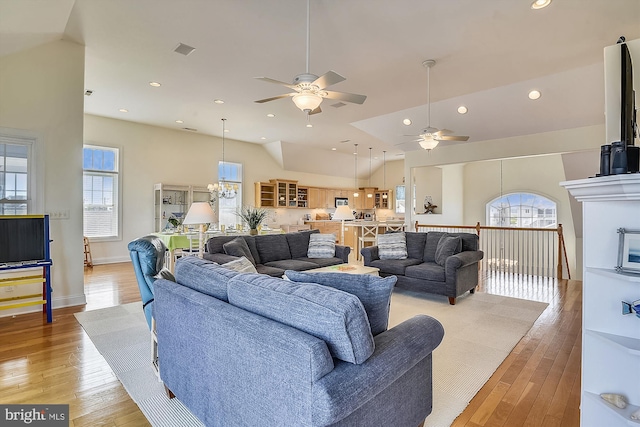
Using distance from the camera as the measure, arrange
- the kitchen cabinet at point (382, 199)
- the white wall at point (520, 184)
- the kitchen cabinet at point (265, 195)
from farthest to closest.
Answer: the kitchen cabinet at point (382, 199)
the kitchen cabinet at point (265, 195)
the white wall at point (520, 184)

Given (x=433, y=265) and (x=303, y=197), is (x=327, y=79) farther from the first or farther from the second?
(x=303, y=197)

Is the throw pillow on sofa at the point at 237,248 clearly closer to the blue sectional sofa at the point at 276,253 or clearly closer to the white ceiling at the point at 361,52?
the blue sectional sofa at the point at 276,253

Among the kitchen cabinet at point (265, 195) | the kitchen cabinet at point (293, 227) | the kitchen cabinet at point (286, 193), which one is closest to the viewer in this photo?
the kitchen cabinet at point (265, 195)

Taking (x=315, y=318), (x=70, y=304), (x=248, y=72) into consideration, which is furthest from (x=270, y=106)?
(x=315, y=318)

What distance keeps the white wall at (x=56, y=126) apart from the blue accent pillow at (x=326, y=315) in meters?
4.01

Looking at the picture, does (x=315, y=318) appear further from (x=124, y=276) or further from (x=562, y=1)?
(x=124, y=276)

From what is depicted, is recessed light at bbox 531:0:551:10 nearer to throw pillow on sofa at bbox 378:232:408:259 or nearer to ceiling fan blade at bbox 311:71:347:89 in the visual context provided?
ceiling fan blade at bbox 311:71:347:89

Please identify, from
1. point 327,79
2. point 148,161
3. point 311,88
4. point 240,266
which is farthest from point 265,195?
point 240,266

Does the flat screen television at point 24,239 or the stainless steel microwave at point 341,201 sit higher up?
the stainless steel microwave at point 341,201

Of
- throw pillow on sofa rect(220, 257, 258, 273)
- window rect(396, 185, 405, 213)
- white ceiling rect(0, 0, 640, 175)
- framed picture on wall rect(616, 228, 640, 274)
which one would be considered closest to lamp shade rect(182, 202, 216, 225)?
white ceiling rect(0, 0, 640, 175)

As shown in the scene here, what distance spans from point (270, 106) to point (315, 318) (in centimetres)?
559

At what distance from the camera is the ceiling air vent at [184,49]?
3936 millimetres

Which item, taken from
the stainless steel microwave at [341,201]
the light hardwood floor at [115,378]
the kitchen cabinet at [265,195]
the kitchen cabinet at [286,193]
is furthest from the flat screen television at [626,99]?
the stainless steel microwave at [341,201]

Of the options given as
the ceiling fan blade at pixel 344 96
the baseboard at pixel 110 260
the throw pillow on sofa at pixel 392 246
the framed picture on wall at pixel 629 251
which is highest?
the ceiling fan blade at pixel 344 96
